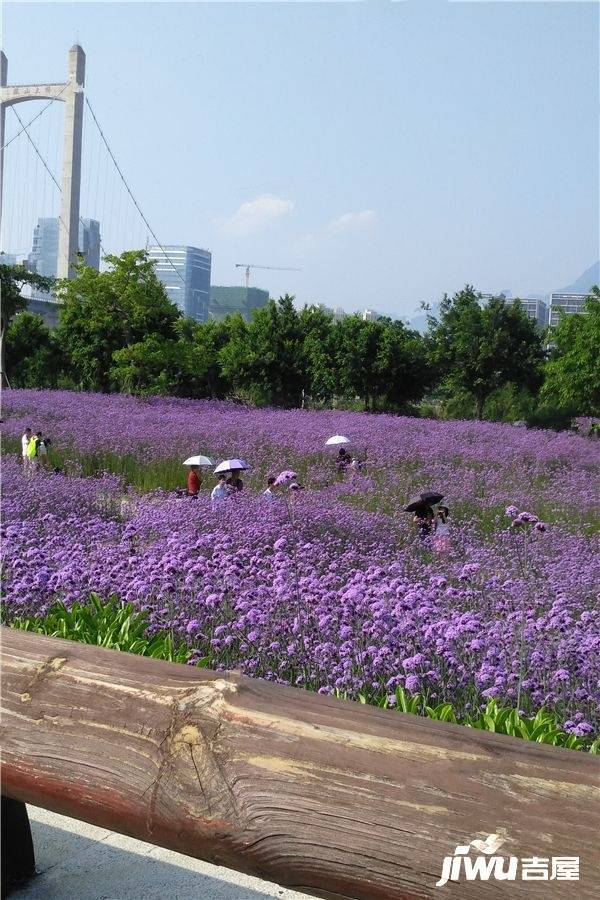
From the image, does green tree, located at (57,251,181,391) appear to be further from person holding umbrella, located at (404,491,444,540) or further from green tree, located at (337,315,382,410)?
person holding umbrella, located at (404,491,444,540)

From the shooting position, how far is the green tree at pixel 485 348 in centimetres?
3138

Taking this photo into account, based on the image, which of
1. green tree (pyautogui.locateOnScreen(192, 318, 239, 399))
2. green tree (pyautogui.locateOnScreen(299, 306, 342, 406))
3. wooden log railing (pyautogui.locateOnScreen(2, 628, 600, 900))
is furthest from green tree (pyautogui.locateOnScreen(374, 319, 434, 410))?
wooden log railing (pyautogui.locateOnScreen(2, 628, 600, 900))

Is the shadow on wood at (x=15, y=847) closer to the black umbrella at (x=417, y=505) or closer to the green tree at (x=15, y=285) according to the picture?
the black umbrella at (x=417, y=505)

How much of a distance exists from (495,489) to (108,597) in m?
7.37

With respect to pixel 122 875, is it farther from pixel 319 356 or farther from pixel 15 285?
pixel 15 285

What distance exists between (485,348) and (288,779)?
3032cm

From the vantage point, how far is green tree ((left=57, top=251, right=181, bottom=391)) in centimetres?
3128

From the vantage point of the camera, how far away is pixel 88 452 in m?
14.5

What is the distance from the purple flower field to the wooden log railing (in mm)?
2025

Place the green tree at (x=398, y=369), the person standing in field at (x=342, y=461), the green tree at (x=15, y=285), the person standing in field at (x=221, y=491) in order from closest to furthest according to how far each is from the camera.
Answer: the person standing in field at (x=221, y=491) → the person standing in field at (x=342, y=461) → the green tree at (x=398, y=369) → the green tree at (x=15, y=285)

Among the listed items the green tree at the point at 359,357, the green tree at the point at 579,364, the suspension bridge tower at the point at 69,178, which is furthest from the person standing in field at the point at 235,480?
the suspension bridge tower at the point at 69,178

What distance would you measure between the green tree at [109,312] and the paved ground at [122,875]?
28150mm

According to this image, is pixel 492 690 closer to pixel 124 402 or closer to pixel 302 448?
pixel 302 448

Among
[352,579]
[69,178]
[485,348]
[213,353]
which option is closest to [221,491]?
[352,579]
